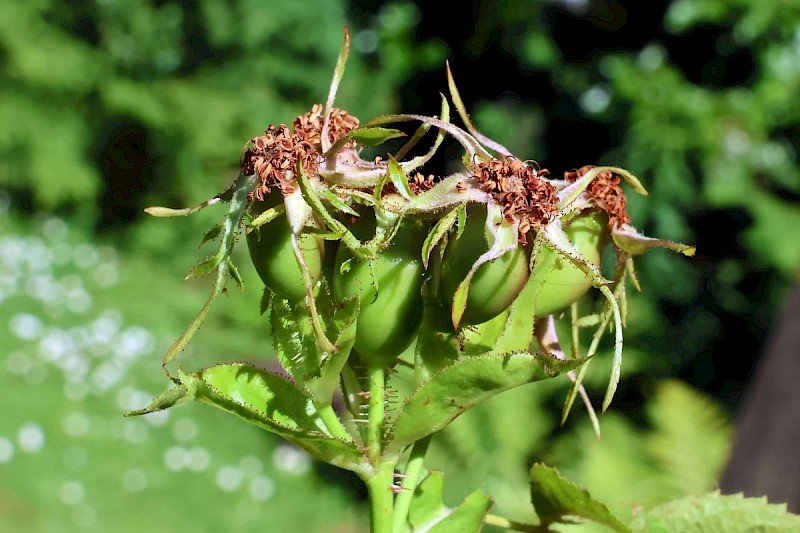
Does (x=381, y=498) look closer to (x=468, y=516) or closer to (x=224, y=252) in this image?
(x=468, y=516)

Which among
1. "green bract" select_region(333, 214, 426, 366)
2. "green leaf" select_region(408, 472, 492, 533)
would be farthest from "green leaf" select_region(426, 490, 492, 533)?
"green bract" select_region(333, 214, 426, 366)

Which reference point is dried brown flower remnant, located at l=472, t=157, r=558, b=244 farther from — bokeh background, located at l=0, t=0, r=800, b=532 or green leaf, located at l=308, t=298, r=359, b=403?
bokeh background, located at l=0, t=0, r=800, b=532

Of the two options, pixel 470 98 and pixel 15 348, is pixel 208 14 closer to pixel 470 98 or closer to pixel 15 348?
pixel 470 98

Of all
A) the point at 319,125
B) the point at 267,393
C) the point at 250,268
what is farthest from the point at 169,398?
the point at 250,268

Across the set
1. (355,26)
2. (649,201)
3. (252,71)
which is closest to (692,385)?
(649,201)

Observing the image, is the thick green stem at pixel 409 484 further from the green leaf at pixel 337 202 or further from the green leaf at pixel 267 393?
the green leaf at pixel 337 202

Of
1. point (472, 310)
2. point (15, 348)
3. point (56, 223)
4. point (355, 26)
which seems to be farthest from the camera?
point (56, 223)

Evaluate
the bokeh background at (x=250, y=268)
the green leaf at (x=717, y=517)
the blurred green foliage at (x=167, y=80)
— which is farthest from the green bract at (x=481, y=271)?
the blurred green foliage at (x=167, y=80)
